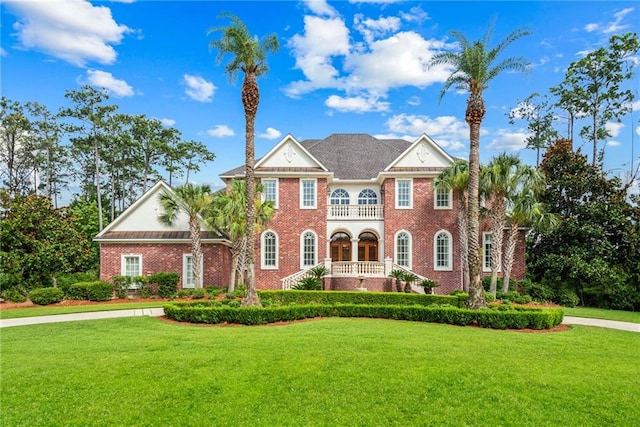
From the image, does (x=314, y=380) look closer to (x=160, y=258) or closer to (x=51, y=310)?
(x=51, y=310)

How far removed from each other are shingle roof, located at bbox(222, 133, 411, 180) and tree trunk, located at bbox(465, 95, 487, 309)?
978cm

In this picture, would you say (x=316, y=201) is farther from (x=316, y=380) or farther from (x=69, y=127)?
(x=69, y=127)

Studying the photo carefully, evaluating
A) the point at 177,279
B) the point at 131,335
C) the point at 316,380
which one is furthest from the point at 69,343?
the point at 177,279

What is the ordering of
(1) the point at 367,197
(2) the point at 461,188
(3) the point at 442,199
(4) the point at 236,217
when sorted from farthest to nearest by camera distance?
(1) the point at 367,197, (3) the point at 442,199, (2) the point at 461,188, (4) the point at 236,217

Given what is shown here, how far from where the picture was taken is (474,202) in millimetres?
15531

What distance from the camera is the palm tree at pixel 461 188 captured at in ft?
70.5

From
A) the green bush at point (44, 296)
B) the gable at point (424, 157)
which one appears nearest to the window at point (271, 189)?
the gable at point (424, 157)

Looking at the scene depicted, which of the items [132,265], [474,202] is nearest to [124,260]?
[132,265]

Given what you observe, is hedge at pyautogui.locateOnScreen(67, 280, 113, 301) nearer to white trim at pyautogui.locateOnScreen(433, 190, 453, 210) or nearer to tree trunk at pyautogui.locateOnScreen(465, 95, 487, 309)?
tree trunk at pyautogui.locateOnScreen(465, 95, 487, 309)

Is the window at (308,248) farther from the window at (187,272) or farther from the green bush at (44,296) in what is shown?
the green bush at (44,296)

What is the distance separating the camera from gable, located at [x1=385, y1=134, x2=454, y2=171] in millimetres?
23531

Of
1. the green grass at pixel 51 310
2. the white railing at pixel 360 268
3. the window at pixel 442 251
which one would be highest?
the window at pixel 442 251

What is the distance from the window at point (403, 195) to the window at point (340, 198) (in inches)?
136

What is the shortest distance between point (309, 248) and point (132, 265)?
406 inches
